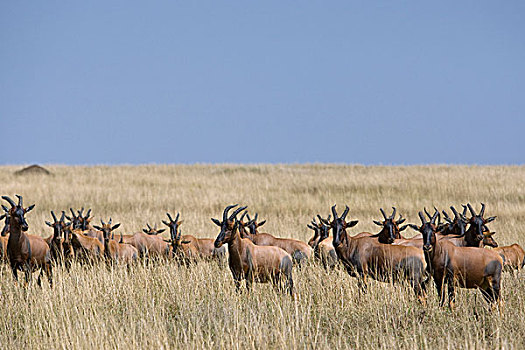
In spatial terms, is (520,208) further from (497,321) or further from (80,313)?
(80,313)

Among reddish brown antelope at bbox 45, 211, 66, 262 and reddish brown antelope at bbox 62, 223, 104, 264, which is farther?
reddish brown antelope at bbox 62, 223, 104, 264

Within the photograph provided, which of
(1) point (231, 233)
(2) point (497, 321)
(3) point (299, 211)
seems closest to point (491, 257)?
(2) point (497, 321)

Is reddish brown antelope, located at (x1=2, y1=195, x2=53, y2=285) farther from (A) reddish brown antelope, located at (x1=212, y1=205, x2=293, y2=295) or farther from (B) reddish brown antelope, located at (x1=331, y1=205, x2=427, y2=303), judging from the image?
(B) reddish brown antelope, located at (x1=331, y1=205, x2=427, y2=303)

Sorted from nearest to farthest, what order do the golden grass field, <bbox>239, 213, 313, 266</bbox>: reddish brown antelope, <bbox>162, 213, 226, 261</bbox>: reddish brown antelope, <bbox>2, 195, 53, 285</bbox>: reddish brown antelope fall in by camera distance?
the golden grass field → <bbox>2, 195, 53, 285</bbox>: reddish brown antelope → <bbox>239, 213, 313, 266</bbox>: reddish brown antelope → <bbox>162, 213, 226, 261</bbox>: reddish brown antelope

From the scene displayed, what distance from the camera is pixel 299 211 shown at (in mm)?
22188

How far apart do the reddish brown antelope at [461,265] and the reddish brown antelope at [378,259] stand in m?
0.67

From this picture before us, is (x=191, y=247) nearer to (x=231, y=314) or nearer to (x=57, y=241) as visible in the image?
(x=57, y=241)

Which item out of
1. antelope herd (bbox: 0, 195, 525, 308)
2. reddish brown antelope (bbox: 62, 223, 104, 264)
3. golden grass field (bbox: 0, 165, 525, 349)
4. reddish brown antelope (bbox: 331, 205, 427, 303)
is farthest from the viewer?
reddish brown antelope (bbox: 62, 223, 104, 264)

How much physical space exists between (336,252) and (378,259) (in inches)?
26.7

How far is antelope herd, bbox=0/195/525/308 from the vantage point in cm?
798

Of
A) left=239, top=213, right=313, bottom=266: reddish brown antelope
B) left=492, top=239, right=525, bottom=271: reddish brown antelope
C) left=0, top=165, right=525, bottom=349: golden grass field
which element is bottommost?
left=0, top=165, right=525, bottom=349: golden grass field

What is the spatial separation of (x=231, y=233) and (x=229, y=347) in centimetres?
256

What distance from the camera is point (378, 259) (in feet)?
30.3

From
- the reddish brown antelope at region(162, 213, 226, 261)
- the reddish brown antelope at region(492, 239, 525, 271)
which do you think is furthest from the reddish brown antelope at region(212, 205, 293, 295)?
the reddish brown antelope at region(492, 239, 525, 271)
